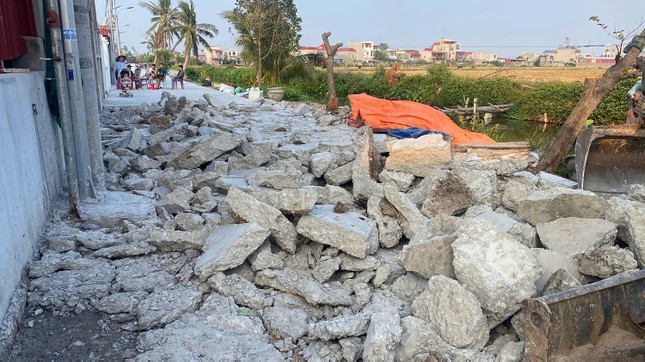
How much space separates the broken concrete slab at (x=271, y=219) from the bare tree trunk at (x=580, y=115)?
15.9 ft

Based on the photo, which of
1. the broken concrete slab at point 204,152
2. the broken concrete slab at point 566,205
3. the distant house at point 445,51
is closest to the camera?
the broken concrete slab at point 566,205

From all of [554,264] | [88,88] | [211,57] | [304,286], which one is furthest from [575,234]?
[211,57]

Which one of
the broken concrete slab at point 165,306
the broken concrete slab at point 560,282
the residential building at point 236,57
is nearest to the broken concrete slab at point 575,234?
the broken concrete slab at point 560,282

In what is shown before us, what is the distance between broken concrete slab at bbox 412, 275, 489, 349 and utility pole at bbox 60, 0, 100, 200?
4091 millimetres

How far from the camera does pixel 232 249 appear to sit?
391 centimetres

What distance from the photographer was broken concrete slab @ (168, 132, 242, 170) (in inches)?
274

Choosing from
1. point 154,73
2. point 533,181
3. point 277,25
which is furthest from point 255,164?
point 154,73

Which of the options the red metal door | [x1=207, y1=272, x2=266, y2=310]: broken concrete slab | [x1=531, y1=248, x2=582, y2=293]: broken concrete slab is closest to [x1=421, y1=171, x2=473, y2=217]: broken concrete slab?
[x1=531, y1=248, x2=582, y2=293]: broken concrete slab

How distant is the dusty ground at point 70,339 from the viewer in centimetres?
315

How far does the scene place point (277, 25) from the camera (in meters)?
24.5

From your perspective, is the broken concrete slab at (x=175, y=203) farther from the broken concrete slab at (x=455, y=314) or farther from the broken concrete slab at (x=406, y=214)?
the broken concrete slab at (x=455, y=314)

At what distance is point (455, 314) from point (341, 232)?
1187 mm

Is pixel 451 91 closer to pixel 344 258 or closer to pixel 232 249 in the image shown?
pixel 344 258

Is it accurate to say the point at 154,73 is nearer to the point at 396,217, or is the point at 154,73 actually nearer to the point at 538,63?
the point at 396,217
